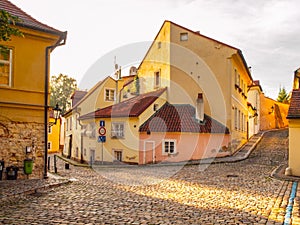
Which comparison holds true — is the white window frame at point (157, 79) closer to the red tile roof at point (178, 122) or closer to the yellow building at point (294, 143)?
the red tile roof at point (178, 122)

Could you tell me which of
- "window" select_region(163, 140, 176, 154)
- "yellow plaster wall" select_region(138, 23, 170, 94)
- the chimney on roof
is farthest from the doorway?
"yellow plaster wall" select_region(138, 23, 170, 94)

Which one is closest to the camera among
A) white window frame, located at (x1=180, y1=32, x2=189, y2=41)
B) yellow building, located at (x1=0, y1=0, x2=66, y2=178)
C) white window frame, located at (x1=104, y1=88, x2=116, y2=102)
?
yellow building, located at (x1=0, y1=0, x2=66, y2=178)

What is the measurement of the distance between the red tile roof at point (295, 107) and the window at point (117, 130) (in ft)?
37.1

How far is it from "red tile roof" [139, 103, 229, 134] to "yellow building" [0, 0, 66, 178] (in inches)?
359

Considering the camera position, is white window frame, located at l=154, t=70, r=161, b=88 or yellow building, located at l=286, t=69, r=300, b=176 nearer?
yellow building, located at l=286, t=69, r=300, b=176

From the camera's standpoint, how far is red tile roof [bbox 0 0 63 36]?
12820 millimetres

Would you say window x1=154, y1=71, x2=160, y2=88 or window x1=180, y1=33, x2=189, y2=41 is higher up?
window x1=180, y1=33, x2=189, y2=41

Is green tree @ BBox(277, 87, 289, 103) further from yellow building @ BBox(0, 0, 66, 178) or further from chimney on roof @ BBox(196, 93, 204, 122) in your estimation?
yellow building @ BBox(0, 0, 66, 178)

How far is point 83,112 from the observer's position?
95.1 feet

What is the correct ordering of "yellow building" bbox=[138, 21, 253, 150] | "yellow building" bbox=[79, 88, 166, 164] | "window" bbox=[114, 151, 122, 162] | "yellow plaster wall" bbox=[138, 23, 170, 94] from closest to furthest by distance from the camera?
"yellow building" bbox=[79, 88, 166, 164] → "window" bbox=[114, 151, 122, 162] → "yellow building" bbox=[138, 21, 253, 150] → "yellow plaster wall" bbox=[138, 23, 170, 94]

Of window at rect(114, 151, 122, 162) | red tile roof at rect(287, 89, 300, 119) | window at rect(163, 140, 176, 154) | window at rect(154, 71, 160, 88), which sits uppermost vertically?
window at rect(154, 71, 160, 88)

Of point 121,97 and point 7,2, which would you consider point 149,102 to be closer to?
point 121,97

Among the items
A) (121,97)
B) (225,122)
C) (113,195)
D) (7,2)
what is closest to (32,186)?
(113,195)

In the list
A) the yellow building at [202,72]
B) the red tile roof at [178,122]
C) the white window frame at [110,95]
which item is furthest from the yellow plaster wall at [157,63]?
the red tile roof at [178,122]
